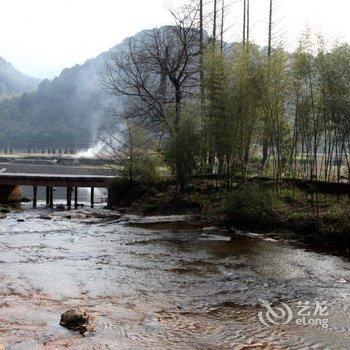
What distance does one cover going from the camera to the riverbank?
14.0 meters

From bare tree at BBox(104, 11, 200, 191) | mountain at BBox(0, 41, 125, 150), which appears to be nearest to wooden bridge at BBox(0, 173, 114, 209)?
bare tree at BBox(104, 11, 200, 191)

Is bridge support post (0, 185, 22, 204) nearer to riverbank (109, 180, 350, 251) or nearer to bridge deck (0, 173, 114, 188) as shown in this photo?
bridge deck (0, 173, 114, 188)

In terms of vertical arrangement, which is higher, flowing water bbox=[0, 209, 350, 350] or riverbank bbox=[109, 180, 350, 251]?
riverbank bbox=[109, 180, 350, 251]

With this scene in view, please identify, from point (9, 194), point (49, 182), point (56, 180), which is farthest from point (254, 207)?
point (9, 194)

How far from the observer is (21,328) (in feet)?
23.4

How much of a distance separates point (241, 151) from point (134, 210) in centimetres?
617

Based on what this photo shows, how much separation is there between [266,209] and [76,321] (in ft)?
33.4

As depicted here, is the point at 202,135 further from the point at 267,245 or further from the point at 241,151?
the point at 267,245

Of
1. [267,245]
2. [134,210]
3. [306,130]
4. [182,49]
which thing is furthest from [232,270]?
[182,49]

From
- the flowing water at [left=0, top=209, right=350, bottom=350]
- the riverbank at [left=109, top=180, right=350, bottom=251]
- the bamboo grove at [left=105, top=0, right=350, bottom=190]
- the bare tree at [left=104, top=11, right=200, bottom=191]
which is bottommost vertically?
the flowing water at [left=0, top=209, right=350, bottom=350]

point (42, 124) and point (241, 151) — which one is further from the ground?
point (42, 124)

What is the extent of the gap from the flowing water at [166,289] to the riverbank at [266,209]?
1.15 m
